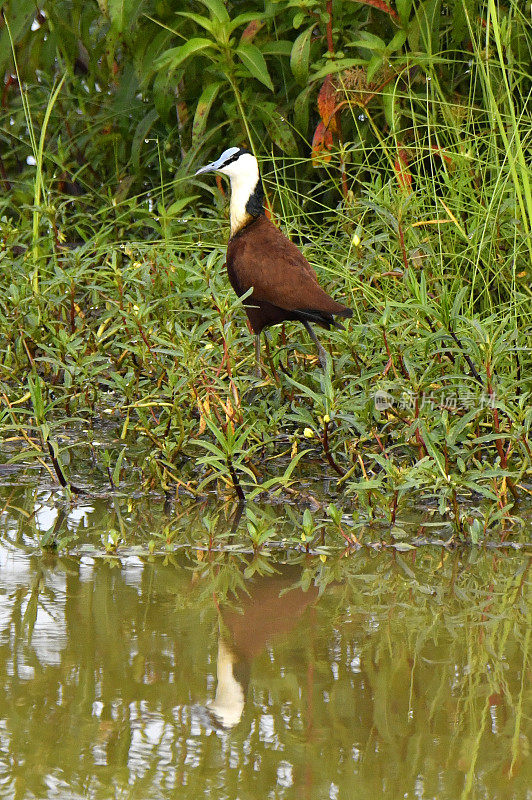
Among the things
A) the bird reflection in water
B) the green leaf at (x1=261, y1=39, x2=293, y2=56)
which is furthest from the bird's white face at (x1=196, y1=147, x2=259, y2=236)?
the bird reflection in water

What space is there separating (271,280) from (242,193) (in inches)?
26.0

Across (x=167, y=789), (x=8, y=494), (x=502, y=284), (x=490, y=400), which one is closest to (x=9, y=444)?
(x=8, y=494)

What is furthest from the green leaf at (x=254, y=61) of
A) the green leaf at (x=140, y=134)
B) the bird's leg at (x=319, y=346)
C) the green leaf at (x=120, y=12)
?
the bird's leg at (x=319, y=346)

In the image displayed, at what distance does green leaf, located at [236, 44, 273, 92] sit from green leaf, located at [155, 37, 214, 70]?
0.15 meters

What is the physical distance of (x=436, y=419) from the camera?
11.3 feet

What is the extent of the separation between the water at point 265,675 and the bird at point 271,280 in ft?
4.00

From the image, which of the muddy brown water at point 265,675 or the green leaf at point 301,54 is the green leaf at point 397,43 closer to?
the green leaf at point 301,54

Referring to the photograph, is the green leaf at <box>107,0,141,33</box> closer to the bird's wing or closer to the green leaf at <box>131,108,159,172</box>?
the green leaf at <box>131,108,159,172</box>

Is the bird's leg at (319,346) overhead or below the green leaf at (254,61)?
below

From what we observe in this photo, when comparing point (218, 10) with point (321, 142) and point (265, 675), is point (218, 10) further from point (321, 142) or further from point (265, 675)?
point (265, 675)

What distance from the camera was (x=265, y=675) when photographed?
2193 mm

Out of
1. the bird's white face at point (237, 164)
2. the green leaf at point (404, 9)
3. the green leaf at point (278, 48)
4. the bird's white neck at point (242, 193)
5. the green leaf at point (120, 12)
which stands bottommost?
the bird's white neck at point (242, 193)

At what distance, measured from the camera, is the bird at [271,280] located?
13.0 feet

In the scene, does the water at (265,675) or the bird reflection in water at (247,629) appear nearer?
the water at (265,675)
